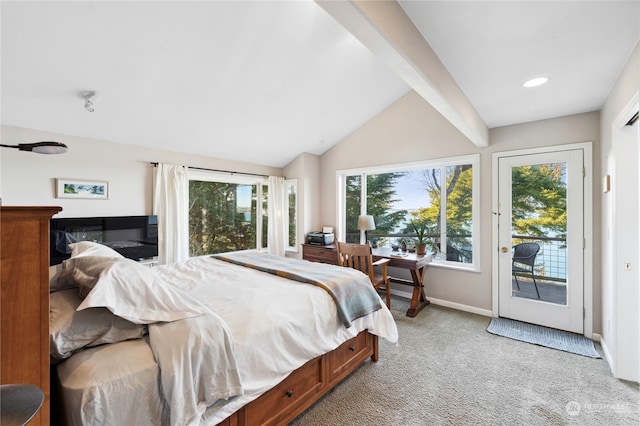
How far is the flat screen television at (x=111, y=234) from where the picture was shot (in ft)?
9.45

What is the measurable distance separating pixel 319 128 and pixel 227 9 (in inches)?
89.7

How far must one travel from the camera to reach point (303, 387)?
1763 mm

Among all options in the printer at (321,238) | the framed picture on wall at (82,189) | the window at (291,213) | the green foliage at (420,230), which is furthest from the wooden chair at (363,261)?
the framed picture on wall at (82,189)

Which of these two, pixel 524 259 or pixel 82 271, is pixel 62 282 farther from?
pixel 524 259

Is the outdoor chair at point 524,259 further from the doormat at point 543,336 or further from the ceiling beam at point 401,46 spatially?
the ceiling beam at point 401,46

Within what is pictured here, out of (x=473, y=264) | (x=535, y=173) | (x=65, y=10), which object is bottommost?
(x=473, y=264)

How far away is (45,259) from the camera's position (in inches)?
32.9

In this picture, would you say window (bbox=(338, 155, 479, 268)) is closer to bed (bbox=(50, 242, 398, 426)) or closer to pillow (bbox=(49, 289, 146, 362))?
bed (bbox=(50, 242, 398, 426))

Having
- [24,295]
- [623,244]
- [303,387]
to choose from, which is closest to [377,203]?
[623,244]

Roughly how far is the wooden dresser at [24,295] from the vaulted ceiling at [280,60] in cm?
134

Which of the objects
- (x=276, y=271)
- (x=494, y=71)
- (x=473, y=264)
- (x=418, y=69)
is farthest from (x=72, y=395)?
(x=473, y=264)

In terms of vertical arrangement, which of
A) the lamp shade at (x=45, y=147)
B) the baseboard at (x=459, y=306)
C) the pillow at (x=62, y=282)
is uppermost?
the lamp shade at (x=45, y=147)

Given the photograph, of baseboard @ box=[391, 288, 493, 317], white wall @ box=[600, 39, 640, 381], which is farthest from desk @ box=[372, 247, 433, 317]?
white wall @ box=[600, 39, 640, 381]

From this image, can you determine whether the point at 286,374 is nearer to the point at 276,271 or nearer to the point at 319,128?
the point at 276,271
